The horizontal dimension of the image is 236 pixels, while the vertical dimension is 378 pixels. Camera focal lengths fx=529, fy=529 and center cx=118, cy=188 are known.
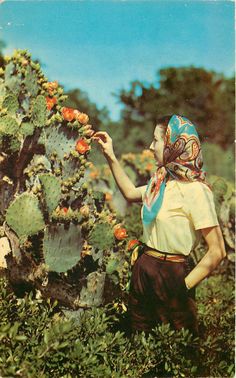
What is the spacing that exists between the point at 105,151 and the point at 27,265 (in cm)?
87

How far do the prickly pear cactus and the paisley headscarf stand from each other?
0.34 metres

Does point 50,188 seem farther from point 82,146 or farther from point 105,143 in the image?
point 105,143

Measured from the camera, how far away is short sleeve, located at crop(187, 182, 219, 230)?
10.4 feet

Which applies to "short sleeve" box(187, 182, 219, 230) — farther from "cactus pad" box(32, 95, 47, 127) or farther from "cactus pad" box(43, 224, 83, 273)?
"cactus pad" box(32, 95, 47, 127)

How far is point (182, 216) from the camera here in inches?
126

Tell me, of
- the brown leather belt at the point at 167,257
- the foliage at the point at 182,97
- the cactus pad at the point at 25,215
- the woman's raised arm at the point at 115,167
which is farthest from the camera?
the foliage at the point at 182,97

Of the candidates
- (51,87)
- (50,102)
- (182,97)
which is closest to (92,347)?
(50,102)

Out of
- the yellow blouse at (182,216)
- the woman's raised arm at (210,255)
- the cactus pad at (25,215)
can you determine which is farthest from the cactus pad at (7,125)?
the woman's raised arm at (210,255)

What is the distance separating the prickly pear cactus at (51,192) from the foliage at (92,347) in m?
0.14

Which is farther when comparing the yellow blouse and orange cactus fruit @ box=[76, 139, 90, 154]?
orange cactus fruit @ box=[76, 139, 90, 154]

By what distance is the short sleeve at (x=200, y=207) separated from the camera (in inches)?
125

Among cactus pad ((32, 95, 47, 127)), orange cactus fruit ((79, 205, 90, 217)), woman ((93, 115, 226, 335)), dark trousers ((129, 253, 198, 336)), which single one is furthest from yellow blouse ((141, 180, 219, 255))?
cactus pad ((32, 95, 47, 127))

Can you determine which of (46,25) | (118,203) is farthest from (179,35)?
(118,203)

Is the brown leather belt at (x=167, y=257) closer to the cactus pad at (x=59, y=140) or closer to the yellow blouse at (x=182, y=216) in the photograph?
the yellow blouse at (x=182, y=216)
